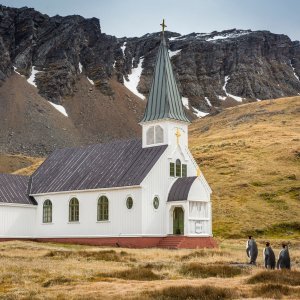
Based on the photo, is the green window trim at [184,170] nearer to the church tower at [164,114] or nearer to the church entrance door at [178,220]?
the church tower at [164,114]

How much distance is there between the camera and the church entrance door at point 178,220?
52.2m

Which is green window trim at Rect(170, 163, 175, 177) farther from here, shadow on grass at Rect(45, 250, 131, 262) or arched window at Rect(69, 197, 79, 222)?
shadow on grass at Rect(45, 250, 131, 262)

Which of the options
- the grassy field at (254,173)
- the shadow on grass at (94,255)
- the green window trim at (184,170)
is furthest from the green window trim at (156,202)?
the grassy field at (254,173)

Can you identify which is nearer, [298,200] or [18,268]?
[18,268]

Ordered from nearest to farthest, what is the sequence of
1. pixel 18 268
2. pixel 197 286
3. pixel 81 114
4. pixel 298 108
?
pixel 197 286
pixel 18 268
pixel 298 108
pixel 81 114

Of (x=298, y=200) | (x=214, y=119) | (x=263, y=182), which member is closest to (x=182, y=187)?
(x=298, y=200)

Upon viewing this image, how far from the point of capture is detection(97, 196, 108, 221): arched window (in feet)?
173

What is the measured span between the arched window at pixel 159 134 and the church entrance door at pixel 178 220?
6.15 meters

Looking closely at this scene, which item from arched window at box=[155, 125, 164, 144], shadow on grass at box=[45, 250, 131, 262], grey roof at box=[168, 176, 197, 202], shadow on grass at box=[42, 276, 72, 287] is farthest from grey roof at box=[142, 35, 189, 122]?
shadow on grass at box=[42, 276, 72, 287]

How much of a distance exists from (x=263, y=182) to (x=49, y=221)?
33.2m

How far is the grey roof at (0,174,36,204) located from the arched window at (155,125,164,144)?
13886mm

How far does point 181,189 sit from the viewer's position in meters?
51.6

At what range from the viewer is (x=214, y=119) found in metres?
164

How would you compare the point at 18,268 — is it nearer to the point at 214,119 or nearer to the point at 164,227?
the point at 164,227
